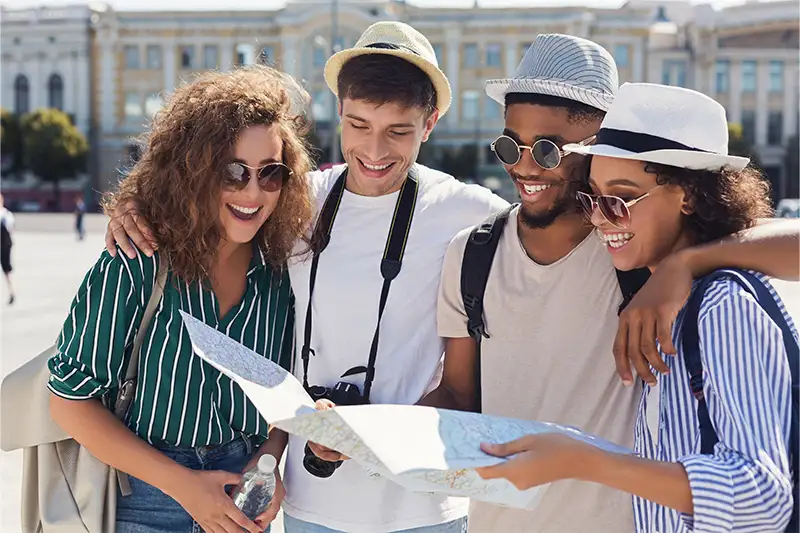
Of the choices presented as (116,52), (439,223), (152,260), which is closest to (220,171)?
(152,260)

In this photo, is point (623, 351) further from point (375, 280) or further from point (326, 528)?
point (326, 528)

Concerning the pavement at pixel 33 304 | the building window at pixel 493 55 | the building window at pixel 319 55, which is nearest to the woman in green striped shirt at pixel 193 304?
the pavement at pixel 33 304

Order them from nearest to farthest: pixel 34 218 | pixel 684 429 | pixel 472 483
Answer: pixel 472 483, pixel 684 429, pixel 34 218

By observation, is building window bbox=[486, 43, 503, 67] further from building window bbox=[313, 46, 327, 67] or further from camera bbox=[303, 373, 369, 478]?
camera bbox=[303, 373, 369, 478]

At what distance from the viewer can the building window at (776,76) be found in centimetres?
4912

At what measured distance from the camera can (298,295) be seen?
222 centimetres

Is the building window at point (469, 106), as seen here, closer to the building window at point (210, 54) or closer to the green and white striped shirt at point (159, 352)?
the building window at point (210, 54)

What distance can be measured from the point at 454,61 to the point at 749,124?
1699 centimetres

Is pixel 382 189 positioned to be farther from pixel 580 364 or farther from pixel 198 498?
pixel 198 498

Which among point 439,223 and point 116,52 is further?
point 116,52

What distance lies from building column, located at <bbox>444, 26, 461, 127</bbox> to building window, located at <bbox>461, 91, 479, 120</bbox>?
0.26 meters

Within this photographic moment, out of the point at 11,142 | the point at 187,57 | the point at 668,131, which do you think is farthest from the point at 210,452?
the point at 187,57

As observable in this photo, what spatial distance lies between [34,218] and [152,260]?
111ft

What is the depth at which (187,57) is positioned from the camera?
161ft
